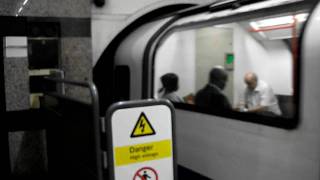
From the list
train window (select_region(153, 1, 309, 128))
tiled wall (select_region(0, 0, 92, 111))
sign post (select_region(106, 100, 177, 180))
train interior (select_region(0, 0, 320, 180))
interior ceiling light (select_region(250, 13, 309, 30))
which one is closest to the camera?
sign post (select_region(106, 100, 177, 180))

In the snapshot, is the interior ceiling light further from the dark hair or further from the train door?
the dark hair

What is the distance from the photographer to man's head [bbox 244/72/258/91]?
3.42 metres

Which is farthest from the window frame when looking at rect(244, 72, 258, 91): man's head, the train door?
rect(244, 72, 258, 91): man's head

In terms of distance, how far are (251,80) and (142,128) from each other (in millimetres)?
1836

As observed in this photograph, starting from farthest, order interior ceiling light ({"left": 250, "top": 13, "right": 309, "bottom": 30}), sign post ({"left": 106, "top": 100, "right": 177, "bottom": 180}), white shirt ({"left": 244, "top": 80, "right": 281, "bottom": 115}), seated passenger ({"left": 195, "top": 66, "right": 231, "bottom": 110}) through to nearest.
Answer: seated passenger ({"left": 195, "top": 66, "right": 231, "bottom": 110})
white shirt ({"left": 244, "top": 80, "right": 281, "bottom": 115})
interior ceiling light ({"left": 250, "top": 13, "right": 309, "bottom": 30})
sign post ({"left": 106, "top": 100, "right": 177, "bottom": 180})

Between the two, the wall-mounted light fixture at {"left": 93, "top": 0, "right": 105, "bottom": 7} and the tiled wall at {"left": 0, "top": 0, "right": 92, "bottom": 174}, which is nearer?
the tiled wall at {"left": 0, "top": 0, "right": 92, "bottom": 174}

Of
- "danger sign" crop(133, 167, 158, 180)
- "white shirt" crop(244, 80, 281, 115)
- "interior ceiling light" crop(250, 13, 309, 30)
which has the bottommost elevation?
"danger sign" crop(133, 167, 158, 180)

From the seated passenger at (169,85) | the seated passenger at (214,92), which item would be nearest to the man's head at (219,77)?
the seated passenger at (214,92)

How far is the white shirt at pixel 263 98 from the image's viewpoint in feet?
10.2

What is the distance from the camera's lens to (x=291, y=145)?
284 cm

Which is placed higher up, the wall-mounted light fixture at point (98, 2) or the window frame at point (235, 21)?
the wall-mounted light fixture at point (98, 2)

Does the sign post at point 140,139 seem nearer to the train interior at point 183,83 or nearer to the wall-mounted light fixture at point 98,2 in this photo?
the train interior at point 183,83

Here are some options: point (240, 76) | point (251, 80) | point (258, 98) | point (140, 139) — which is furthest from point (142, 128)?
point (240, 76)

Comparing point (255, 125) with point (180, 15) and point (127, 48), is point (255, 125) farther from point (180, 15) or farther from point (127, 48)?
point (127, 48)
